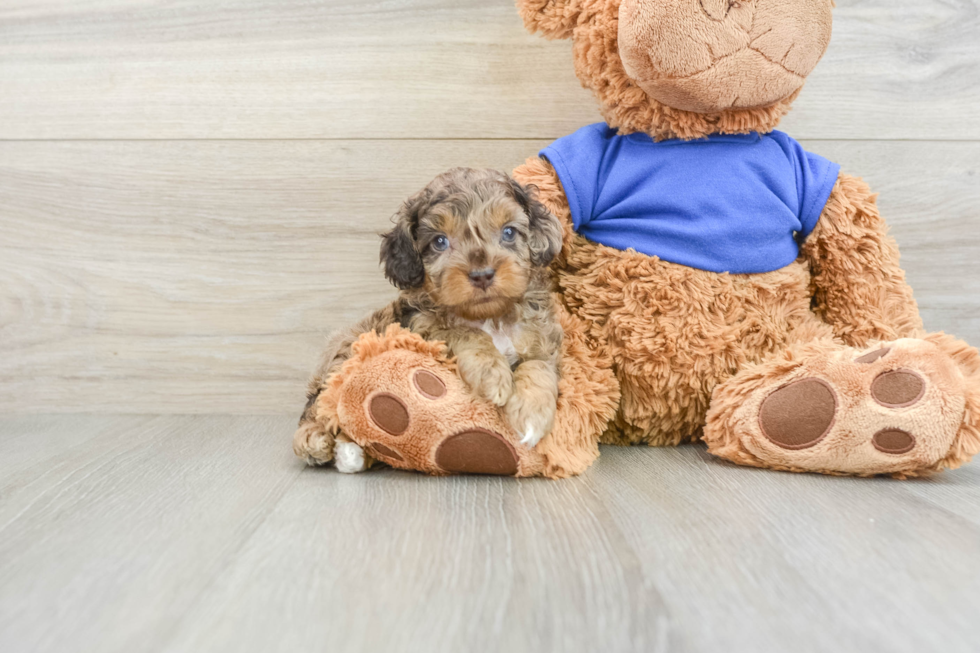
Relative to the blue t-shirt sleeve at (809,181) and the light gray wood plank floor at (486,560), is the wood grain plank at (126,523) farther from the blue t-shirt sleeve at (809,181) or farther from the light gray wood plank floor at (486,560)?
the blue t-shirt sleeve at (809,181)

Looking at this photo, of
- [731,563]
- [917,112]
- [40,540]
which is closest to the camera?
[731,563]

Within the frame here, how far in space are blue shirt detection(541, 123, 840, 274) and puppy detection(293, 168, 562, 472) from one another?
0.57ft

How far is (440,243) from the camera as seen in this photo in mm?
1368

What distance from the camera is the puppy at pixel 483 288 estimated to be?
1.33 metres

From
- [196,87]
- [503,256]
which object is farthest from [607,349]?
[196,87]

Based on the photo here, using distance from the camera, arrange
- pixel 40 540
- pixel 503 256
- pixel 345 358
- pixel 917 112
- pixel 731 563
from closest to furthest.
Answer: pixel 731 563 → pixel 40 540 → pixel 503 256 → pixel 345 358 → pixel 917 112

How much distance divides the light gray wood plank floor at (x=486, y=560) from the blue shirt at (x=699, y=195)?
463 millimetres

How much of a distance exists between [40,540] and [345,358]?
64cm

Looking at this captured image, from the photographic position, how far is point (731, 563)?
0.98 metres

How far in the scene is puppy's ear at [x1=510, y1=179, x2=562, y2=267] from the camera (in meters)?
1.40

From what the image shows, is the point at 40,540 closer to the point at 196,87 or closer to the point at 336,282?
the point at 336,282

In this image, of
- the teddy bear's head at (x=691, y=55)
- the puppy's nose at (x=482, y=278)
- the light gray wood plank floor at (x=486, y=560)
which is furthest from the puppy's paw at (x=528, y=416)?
the teddy bear's head at (x=691, y=55)

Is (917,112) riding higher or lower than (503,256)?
higher

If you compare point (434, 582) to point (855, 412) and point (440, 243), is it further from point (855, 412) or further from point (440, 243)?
point (855, 412)
